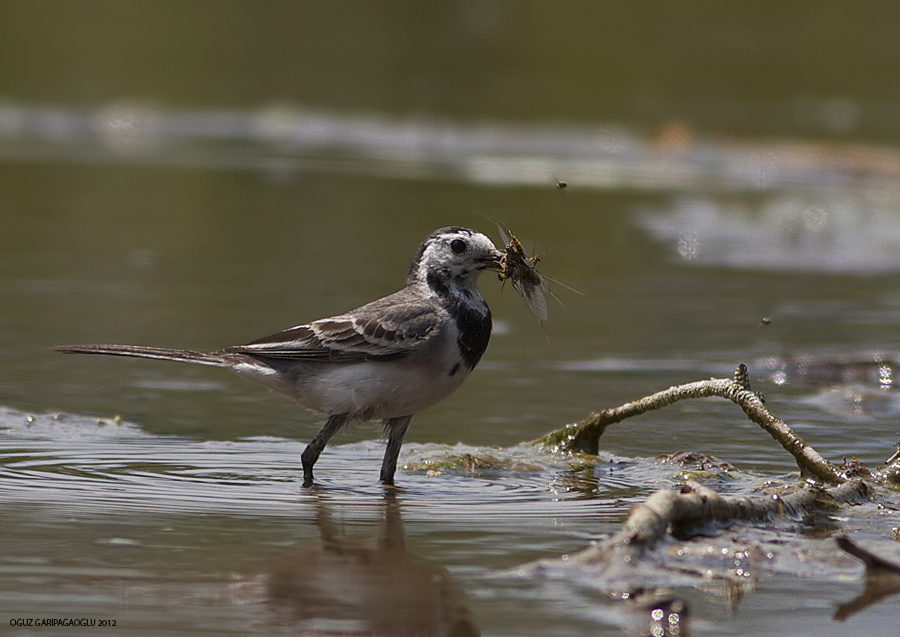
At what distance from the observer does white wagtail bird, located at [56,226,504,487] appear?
6.68 metres

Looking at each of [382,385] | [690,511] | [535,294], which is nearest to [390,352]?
[382,385]

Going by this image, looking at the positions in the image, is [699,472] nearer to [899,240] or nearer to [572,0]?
[899,240]

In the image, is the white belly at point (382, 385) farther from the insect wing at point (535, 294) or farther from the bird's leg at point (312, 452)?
the insect wing at point (535, 294)

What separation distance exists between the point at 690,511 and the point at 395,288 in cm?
718

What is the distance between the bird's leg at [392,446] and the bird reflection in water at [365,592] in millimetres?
1114

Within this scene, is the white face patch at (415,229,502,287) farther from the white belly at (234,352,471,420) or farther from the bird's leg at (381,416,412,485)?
the bird's leg at (381,416,412,485)

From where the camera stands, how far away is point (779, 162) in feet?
73.5

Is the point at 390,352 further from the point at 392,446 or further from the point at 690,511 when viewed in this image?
the point at 690,511

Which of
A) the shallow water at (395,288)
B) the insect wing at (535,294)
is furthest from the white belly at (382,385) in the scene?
the insect wing at (535,294)

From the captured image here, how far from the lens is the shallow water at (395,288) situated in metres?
4.82

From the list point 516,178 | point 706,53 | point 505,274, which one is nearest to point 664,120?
point 516,178

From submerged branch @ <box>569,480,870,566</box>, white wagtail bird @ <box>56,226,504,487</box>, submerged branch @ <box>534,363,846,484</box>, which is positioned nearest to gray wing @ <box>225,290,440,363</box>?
white wagtail bird @ <box>56,226,504,487</box>

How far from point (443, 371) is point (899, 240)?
9.79 meters

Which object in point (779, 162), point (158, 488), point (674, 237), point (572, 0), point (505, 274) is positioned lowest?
point (158, 488)
